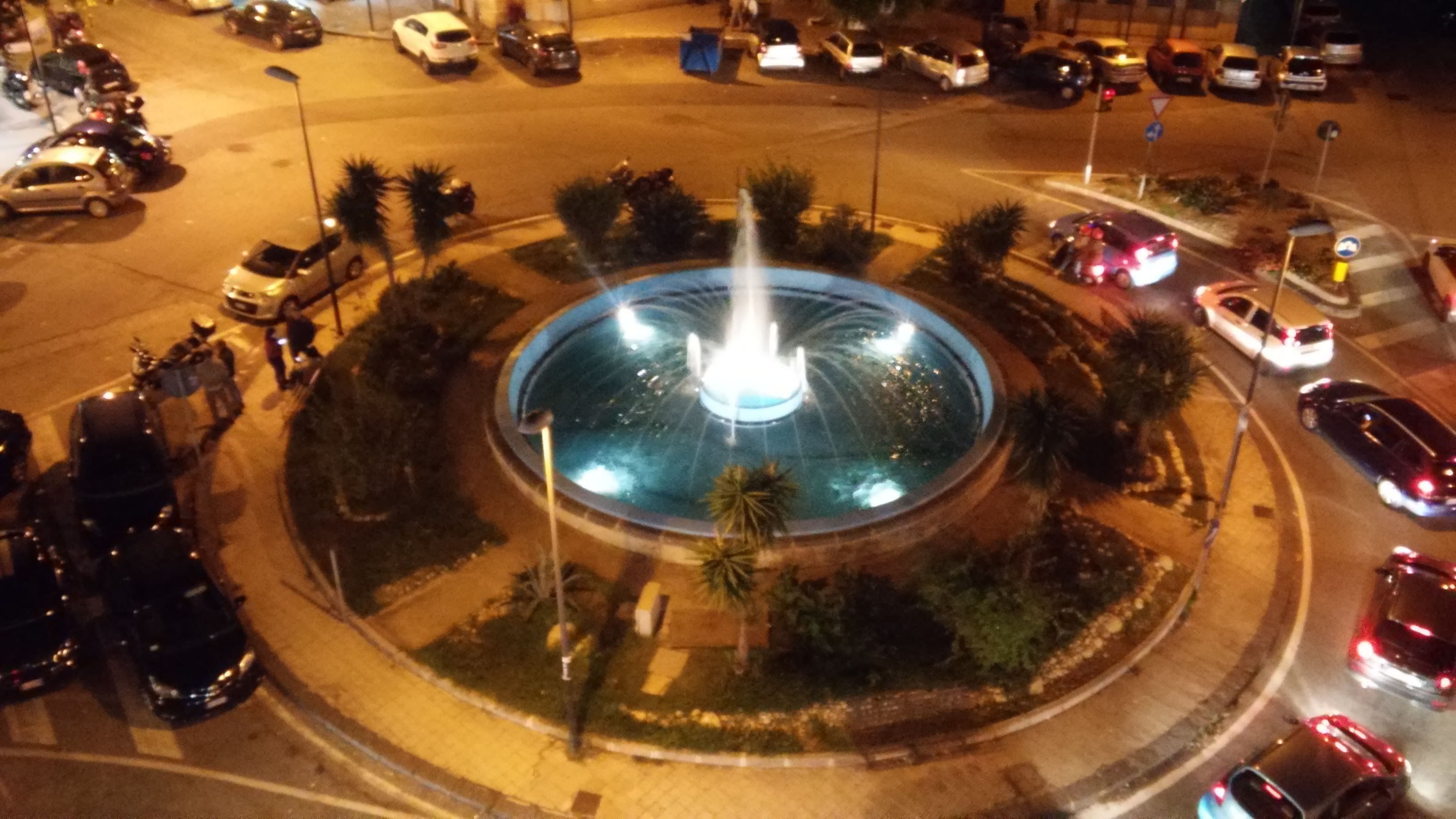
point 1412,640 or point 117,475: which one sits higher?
point 117,475

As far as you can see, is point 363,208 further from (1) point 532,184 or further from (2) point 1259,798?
(2) point 1259,798

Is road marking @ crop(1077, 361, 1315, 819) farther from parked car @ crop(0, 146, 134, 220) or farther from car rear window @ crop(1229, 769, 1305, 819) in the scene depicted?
parked car @ crop(0, 146, 134, 220)

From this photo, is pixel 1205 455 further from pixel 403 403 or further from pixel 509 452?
pixel 403 403

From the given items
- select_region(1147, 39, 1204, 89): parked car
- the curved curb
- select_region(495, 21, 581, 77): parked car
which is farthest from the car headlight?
select_region(1147, 39, 1204, 89): parked car

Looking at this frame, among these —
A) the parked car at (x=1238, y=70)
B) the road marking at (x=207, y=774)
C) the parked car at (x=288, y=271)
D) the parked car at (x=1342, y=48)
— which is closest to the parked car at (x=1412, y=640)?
the road marking at (x=207, y=774)

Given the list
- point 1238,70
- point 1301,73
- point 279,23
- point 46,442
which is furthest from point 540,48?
point 1301,73

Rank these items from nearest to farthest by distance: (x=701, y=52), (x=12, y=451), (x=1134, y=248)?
1. (x=12, y=451)
2. (x=1134, y=248)
3. (x=701, y=52)
